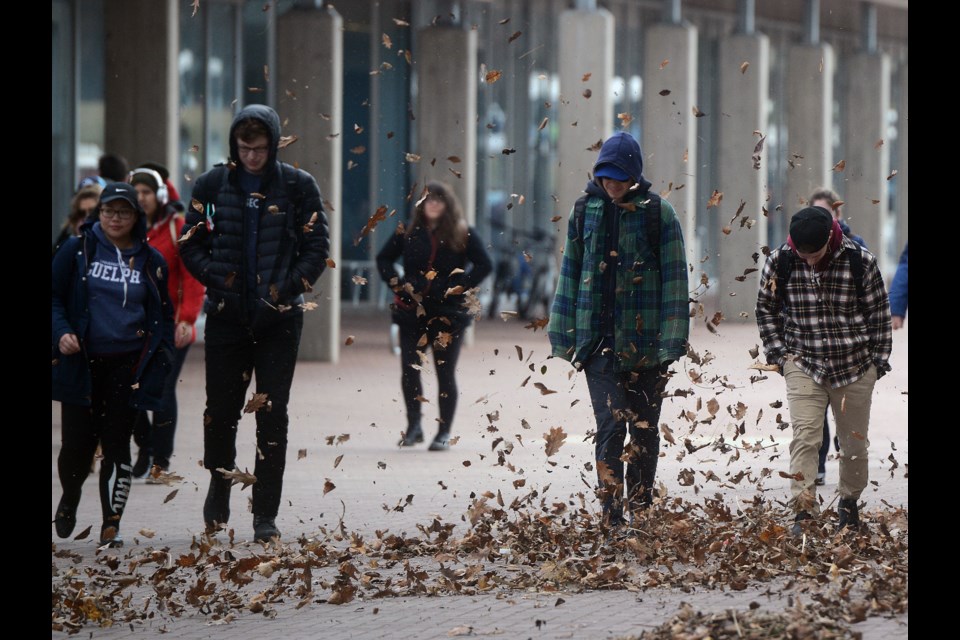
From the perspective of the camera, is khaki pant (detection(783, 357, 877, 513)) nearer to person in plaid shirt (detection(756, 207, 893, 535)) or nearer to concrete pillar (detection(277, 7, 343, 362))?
person in plaid shirt (detection(756, 207, 893, 535))

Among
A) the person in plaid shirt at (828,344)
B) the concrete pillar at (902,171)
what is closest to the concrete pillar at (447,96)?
the person in plaid shirt at (828,344)

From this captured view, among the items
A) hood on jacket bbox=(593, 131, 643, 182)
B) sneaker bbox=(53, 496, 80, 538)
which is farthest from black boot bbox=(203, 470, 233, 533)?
hood on jacket bbox=(593, 131, 643, 182)

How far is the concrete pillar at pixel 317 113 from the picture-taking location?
18.6 m

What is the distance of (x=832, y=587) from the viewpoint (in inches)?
237

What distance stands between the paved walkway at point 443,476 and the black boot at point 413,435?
0.16 m

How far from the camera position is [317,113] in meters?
18.6

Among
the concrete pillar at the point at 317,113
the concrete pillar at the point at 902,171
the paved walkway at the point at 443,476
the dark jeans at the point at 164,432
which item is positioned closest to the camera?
the paved walkway at the point at 443,476

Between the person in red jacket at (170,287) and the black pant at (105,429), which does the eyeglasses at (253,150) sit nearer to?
the black pant at (105,429)

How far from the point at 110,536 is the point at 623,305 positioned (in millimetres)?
2693

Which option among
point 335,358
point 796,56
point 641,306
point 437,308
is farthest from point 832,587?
point 796,56

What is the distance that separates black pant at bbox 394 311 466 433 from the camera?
11.3 m

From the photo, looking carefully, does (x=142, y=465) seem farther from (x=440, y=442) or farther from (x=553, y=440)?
(x=553, y=440)

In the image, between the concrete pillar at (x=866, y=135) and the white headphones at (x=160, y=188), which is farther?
the concrete pillar at (x=866, y=135)
